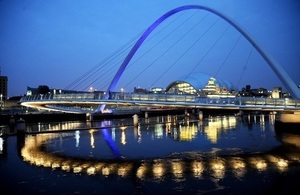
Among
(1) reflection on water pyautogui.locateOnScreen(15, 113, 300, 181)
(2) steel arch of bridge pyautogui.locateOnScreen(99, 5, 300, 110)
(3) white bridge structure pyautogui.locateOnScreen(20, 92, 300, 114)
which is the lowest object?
(1) reflection on water pyautogui.locateOnScreen(15, 113, 300, 181)

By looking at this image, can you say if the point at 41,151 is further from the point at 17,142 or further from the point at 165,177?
the point at 165,177

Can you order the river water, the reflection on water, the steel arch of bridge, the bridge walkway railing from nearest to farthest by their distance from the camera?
the river water
the reflection on water
the bridge walkway railing
the steel arch of bridge

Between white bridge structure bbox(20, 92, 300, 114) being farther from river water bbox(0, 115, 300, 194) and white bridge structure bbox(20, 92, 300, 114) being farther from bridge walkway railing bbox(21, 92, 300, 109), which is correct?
river water bbox(0, 115, 300, 194)

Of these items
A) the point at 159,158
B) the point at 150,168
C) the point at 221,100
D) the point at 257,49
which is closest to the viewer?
the point at 150,168

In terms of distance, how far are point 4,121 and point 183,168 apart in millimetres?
43732

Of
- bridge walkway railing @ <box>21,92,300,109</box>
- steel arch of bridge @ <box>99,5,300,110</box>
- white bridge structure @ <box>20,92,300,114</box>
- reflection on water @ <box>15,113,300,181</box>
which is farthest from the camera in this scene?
steel arch of bridge @ <box>99,5,300,110</box>

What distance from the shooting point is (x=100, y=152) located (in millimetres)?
19625

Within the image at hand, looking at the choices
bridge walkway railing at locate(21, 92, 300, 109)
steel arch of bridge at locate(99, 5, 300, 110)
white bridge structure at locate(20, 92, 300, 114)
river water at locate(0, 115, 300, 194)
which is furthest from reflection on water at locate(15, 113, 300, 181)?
steel arch of bridge at locate(99, 5, 300, 110)

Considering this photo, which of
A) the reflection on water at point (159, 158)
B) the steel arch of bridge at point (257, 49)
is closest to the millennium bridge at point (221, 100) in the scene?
the steel arch of bridge at point (257, 49)

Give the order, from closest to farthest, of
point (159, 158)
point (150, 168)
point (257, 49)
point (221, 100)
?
point (150, 168), point (159, 158), point (221, 100), point (257, 49)

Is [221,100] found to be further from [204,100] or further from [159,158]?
[159,158]

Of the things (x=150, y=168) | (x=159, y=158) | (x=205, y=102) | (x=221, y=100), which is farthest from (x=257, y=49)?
(x=150, y=168)

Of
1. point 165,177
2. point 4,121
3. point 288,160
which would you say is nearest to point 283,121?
point 288,160

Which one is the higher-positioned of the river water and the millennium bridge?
the millennium bridge
